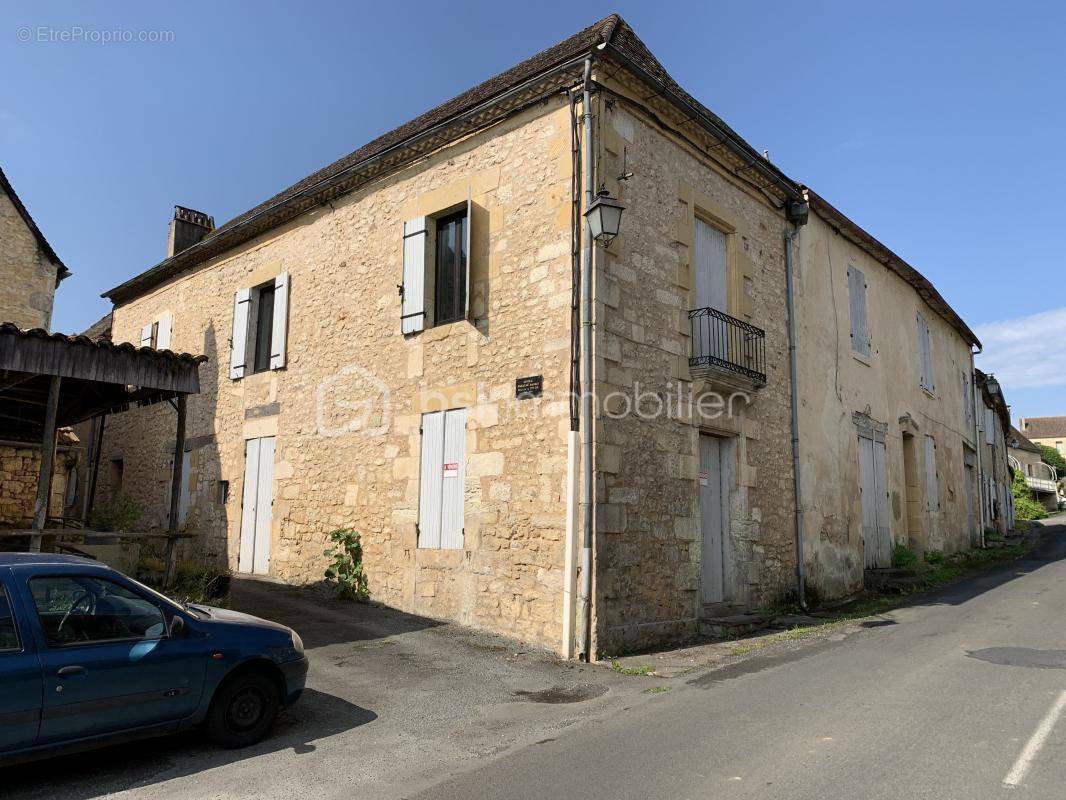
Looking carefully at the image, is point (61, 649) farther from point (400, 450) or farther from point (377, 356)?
point (377, 356)

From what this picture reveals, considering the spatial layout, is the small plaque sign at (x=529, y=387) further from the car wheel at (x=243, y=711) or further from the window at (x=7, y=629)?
the window at (x=7, y=629)

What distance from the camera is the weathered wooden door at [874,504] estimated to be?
12.6m

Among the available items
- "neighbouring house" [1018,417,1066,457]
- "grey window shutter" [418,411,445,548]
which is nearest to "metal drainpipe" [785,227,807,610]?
"grey window shutter" [418,411,445,548]

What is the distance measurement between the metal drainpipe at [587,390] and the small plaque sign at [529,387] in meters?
0.55

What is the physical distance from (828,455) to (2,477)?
41.8 feet

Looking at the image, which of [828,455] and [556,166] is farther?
[828,455]

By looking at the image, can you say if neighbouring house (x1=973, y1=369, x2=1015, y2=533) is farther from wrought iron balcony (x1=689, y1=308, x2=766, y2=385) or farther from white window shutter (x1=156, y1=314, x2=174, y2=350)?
white window shutter (x1=156, y1=314, x2=174, y2=350)

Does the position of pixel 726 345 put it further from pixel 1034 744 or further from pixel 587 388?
pixel 1034 744

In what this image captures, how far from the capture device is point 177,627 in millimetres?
4430

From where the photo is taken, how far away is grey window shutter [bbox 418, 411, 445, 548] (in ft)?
29.2

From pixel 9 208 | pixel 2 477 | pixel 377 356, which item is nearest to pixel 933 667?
pixel 377 356

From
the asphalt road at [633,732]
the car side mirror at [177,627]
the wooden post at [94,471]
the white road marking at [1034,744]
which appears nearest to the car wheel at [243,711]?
the asphalt road at [633,732]

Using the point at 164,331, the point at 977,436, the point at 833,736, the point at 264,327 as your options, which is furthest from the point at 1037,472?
the point at 833,736

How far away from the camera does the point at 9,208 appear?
16.0 meters
